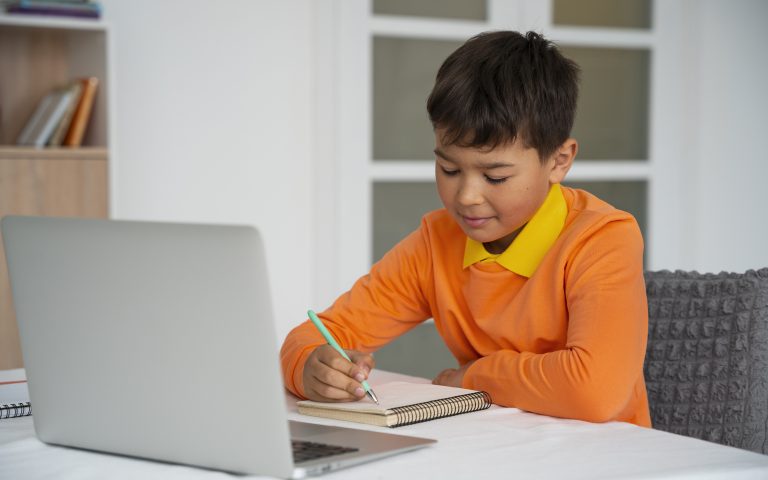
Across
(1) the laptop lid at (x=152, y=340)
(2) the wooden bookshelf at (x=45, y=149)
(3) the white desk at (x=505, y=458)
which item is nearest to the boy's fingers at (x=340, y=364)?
(3) the white desk at (x=505, y=458)

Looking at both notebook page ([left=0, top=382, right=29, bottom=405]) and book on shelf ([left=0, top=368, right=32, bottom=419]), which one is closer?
book on shelf ([left=0, top=368, right=32, bottom=419])

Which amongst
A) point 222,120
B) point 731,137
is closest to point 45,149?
point 222,120

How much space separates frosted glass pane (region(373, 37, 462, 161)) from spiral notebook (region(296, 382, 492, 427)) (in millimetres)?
2382

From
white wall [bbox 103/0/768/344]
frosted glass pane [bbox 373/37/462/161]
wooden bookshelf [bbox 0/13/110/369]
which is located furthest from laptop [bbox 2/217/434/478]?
frosted glass pane [bbox 373/37/462/161]

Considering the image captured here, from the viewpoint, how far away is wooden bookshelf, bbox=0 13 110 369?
9.55ft

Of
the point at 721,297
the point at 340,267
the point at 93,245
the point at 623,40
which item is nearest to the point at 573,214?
the point at 721,297

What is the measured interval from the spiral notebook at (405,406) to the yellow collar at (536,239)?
255 millimetres

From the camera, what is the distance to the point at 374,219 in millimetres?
3723

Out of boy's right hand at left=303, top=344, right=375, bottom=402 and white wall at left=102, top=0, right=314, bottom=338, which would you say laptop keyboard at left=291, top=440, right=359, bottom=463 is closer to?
boy's right hand at left=303, top=344, right=375, bottom=402

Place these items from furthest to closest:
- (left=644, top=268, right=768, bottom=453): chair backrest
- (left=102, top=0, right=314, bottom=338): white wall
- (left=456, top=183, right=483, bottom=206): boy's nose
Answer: (left=102, top=0, right=314, bottom=338): white wall, (left=644, top=268, right=768, bottom=453): chair backrest, (left=456, top=183, right=483, bottom=206): boy's nose

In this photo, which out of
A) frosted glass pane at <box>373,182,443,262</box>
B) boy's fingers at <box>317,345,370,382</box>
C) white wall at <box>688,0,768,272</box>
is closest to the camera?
boy's fingers at <box>317,345,370,382</box>

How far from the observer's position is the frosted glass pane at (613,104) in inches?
157

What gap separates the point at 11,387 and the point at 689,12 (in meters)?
3.32

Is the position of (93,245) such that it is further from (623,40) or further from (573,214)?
(623,40)
